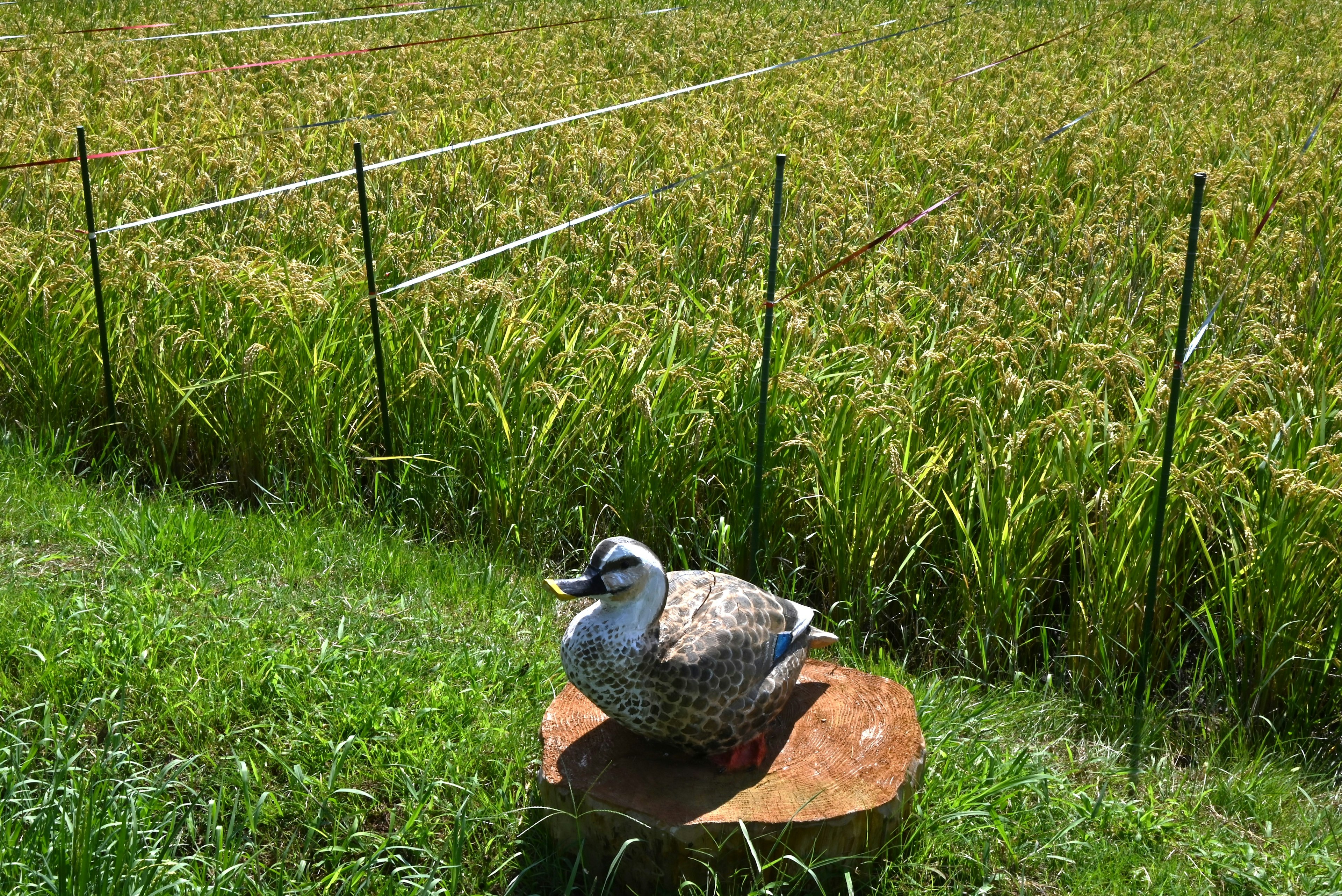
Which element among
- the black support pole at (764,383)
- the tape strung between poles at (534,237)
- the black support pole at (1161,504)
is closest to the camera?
the black support pole at (1161,504)

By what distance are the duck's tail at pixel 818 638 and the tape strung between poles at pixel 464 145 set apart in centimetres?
186

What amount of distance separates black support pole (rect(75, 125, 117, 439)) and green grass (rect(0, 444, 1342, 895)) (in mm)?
892

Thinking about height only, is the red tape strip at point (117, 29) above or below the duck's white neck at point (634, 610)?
above

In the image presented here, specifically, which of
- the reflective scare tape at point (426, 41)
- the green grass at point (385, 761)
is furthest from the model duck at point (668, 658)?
the reflective scare tape at point (426, 41)

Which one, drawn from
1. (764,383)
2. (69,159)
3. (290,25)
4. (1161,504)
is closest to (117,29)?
(290,25)

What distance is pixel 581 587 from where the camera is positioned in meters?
2.37

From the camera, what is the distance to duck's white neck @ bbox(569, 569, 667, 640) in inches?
95.1

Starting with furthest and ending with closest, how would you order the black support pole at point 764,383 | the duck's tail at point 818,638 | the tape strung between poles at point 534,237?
the tape strung between poles at point 534,237 < the black support pole at point 764,383 < the duck's tail at point 818,638

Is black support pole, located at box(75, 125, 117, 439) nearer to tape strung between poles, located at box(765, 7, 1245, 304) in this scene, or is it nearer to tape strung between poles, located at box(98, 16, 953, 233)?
tape strung between poles, located at box(98, 16, 953, 233)

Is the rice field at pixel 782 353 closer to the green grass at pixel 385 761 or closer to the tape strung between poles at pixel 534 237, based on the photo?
the tape strung between poles at pixel 534 237

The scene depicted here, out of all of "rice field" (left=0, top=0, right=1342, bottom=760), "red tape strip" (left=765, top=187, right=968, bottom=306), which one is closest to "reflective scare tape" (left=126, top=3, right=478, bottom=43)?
"rice field" (left=0, top=0, right=1342, bottom=760)

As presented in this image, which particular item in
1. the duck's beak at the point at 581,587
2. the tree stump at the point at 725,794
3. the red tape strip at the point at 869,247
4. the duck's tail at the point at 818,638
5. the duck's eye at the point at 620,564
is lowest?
the tree stump at the point at 725,794

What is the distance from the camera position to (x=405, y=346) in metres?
4.48

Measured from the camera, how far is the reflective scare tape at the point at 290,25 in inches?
246
